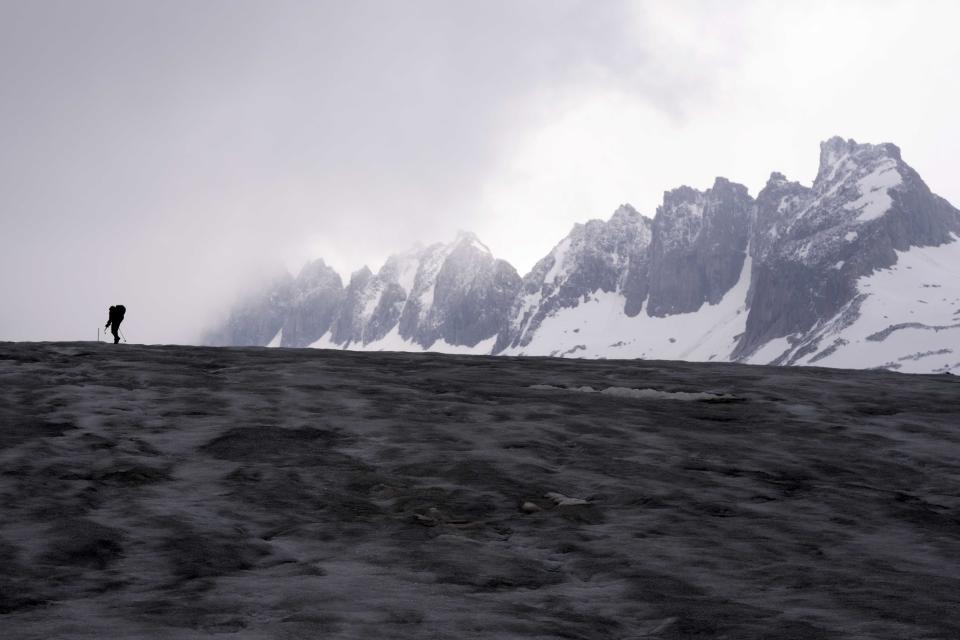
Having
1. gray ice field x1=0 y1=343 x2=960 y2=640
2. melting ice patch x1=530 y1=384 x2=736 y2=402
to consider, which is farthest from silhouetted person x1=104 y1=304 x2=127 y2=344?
melting ice patch x1=530 y1=384 x2=736 y2=402

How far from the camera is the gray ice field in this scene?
19.1 ft

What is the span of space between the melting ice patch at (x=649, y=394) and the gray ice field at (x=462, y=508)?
2.4 inches

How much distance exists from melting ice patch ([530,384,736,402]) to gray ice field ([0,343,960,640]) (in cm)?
→ 6

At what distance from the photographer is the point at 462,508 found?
8.23 m

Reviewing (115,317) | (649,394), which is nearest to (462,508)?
(649,394)

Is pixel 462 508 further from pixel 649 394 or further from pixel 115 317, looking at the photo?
pixel 115 317

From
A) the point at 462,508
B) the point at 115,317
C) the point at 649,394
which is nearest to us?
the point at 462,508

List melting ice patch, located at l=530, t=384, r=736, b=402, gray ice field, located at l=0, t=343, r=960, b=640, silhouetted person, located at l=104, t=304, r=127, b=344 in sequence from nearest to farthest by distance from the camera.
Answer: gray ice field, located at l=0, t=343, r=960, b=640, melting ice patch, located at l=530, t=384, r=736, b=402, silhouetted person, located at l=104, t=304, r=127, b=344

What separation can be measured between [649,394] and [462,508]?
244 inches

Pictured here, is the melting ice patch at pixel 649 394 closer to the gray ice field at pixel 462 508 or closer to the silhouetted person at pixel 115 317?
the gray ice field at pixel 462 508

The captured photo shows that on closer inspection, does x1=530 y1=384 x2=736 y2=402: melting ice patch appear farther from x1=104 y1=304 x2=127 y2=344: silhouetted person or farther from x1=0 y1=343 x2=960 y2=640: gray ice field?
x1=104 y1=304 x2=127 y2=344: silhouetted person

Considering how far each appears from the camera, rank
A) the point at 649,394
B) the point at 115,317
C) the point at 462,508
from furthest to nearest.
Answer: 1. the point at 115,317
2. the point at 649,394
3. the point at 462,508

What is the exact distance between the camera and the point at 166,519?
745 cm

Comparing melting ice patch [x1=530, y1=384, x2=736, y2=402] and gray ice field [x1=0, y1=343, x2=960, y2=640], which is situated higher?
melting ice patch [x1=530, y1=384, x2=736, y2=402]
